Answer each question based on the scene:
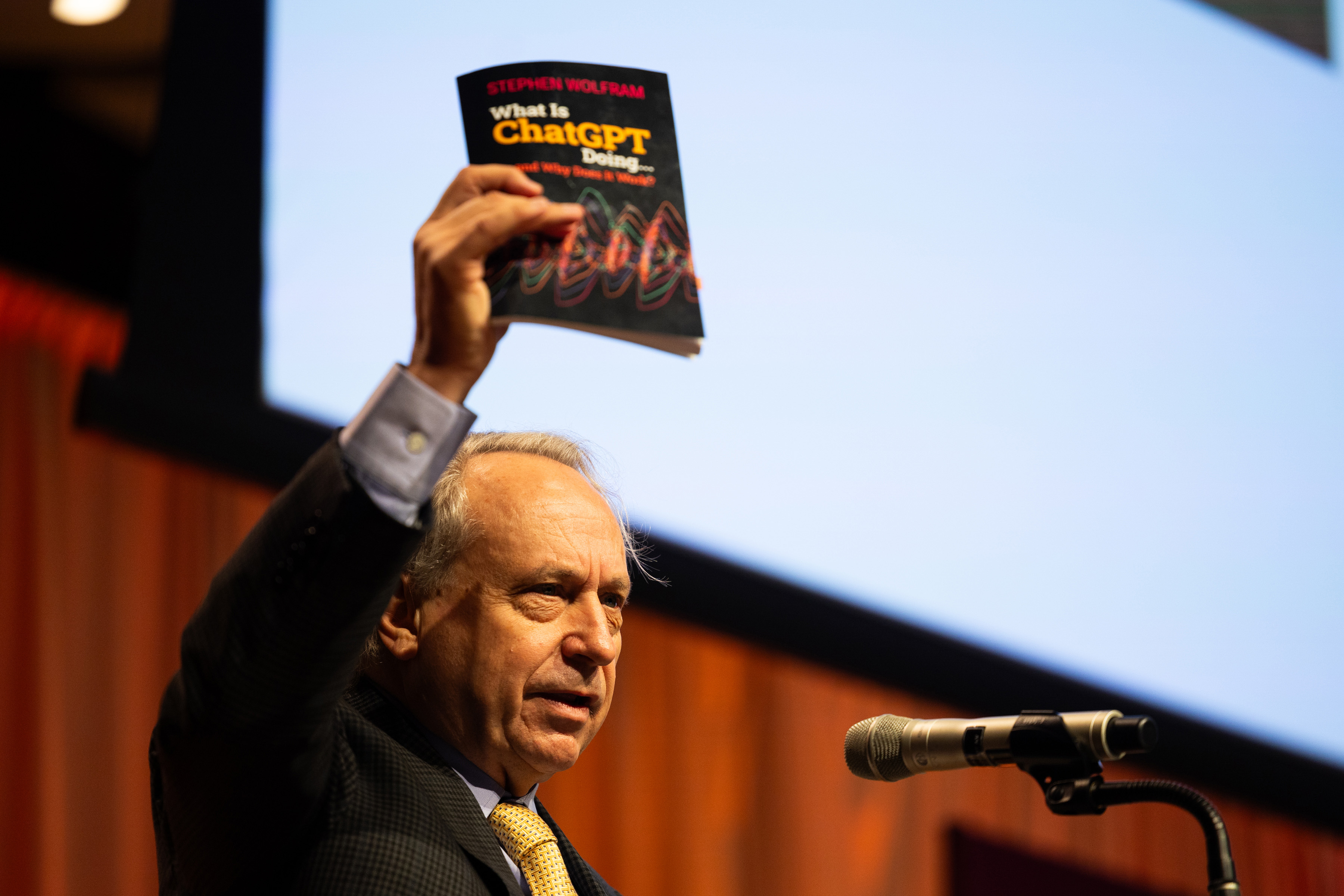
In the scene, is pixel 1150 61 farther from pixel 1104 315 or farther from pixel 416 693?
pixel 416 693

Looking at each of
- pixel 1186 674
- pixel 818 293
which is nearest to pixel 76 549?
pixel 818 293

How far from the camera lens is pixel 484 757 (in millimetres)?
1539

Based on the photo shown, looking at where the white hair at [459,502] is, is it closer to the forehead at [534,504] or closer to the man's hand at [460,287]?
the forehead at [534,504]

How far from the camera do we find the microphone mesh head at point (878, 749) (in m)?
1.34

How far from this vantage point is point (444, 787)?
1413 millimetres

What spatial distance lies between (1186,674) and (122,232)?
356cm

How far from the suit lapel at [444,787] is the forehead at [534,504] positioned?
0.24 m

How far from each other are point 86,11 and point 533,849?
3.28 m

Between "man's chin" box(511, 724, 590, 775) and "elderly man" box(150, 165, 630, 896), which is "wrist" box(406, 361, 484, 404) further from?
"man's chin" box(511, 724, 590, 775)

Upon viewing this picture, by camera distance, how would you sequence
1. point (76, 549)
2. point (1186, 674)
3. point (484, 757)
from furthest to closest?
1. point (76, 549)
2. point (1186, 674)
3. point (484, 757)

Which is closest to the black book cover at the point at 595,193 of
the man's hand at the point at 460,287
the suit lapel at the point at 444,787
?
the man's hand at the point at 460,287

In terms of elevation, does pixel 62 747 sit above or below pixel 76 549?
below

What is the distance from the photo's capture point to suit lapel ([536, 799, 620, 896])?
1638 millimetres

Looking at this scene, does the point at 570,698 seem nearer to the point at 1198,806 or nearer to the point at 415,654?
the point at 415,654
